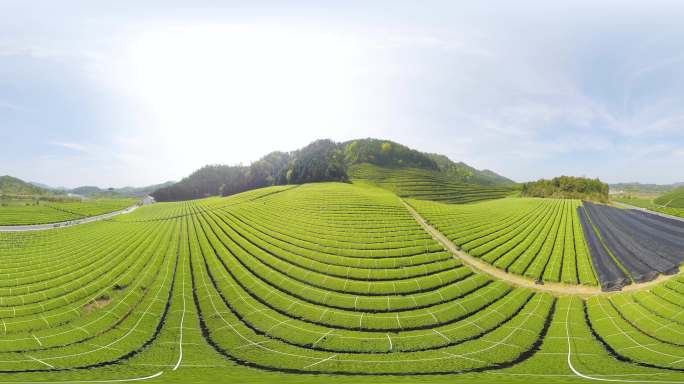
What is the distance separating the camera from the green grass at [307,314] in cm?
1552

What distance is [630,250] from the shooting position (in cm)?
3459

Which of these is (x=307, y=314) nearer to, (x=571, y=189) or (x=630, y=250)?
(x=630, y=250)

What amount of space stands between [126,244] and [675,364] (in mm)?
59647

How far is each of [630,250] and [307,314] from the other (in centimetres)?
4335

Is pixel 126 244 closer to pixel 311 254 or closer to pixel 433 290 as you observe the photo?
pixel 311 254

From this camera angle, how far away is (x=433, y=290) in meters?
26.0

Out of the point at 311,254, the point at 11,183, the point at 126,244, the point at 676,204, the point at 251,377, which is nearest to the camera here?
the point at 251,377

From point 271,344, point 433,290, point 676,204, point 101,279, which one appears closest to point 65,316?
point 101,279

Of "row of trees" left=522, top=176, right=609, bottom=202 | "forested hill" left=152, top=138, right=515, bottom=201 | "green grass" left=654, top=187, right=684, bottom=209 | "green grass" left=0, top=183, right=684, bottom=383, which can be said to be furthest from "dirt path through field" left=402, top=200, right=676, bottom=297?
"green grass" left=654, top=187, right=684, bottom=209

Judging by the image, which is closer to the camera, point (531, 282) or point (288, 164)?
point (531, 282)

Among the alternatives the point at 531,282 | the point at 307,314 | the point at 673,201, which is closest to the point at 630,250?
the point at 531,282

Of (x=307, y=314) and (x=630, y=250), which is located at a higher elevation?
(x=630, y=250)

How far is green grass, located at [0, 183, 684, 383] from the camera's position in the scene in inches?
611

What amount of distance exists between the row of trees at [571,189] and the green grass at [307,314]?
259ft
